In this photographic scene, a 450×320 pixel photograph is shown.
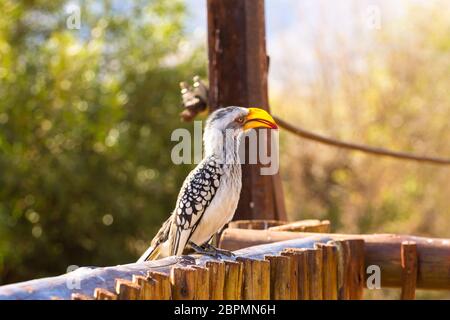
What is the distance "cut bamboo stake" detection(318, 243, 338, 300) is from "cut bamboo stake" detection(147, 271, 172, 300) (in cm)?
122

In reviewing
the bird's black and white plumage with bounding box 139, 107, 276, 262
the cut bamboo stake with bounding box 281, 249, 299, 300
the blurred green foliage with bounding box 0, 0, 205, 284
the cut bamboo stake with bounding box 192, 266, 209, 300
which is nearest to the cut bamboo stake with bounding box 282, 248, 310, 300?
the cut bamboo stake with bounding box 281, 249, 299, 300

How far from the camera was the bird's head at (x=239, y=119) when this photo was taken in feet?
12.4

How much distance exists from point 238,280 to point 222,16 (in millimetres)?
1893

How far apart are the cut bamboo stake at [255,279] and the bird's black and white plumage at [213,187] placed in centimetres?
49

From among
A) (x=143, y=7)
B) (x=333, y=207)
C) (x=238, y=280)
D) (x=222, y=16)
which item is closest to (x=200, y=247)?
(x=238, y=280)

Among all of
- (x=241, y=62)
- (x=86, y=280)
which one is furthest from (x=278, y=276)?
(x=241, y=62)

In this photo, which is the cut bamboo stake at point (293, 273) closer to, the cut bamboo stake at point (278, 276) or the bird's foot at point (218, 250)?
the cut bamboo stake at point (278, 276)

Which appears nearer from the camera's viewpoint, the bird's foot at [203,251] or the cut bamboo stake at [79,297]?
the cut bamboo stake at [79,297]

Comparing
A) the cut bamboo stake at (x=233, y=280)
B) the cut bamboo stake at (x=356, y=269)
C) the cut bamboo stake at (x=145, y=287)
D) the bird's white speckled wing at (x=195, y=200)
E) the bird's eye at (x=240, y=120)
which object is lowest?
the cut bamboo stake at (x=356, y=269)

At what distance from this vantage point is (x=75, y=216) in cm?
866

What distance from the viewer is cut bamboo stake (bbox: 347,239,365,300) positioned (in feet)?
13.6

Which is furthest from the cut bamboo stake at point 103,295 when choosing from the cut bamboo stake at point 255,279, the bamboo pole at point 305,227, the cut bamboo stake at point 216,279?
the bamboo pole at point 305,227

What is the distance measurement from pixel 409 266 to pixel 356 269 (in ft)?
0.79

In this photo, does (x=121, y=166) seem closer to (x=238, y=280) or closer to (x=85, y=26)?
(x=85, y=26)
